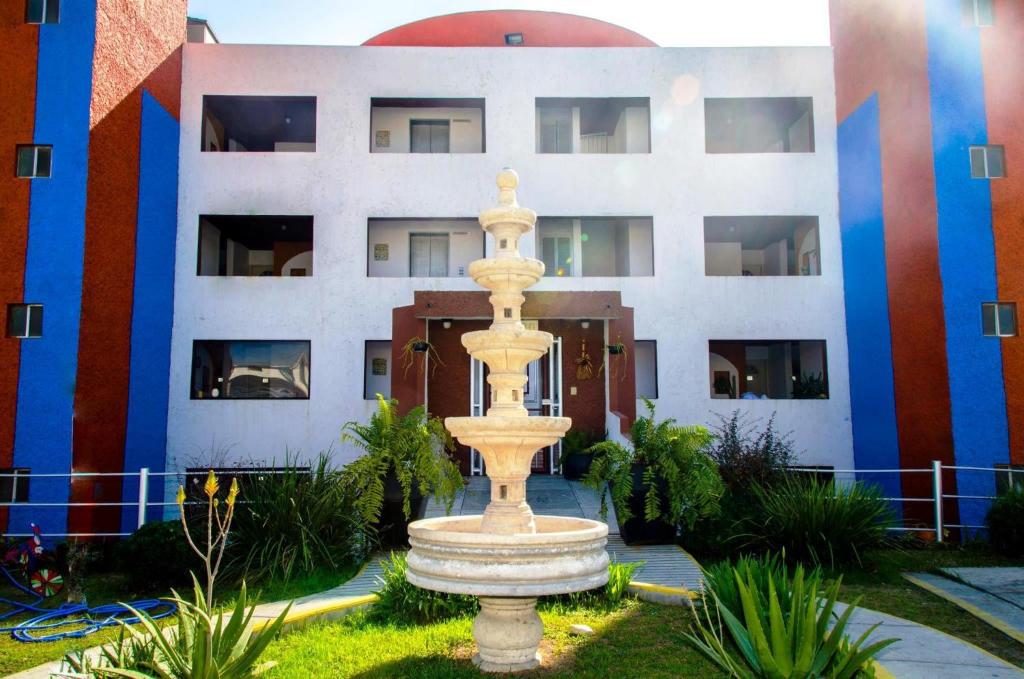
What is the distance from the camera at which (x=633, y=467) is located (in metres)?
10.7

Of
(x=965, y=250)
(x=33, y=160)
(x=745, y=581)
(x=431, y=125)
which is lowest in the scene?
(x=745, y=581)

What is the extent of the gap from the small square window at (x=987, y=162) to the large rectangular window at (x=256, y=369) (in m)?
12.7

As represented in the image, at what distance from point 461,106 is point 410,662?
13521 millimetres

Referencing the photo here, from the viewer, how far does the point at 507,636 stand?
6.00 metres

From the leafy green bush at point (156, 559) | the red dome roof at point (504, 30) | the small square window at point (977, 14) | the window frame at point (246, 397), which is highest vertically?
the red dome roof at point (504, 30)

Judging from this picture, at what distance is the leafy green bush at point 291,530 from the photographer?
9.21 metres

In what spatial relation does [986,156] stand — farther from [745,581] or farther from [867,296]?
[745,581]

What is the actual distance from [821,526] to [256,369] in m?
11.4

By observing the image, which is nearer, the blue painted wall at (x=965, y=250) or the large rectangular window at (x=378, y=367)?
the blue painted wall at (x=965, y=250)

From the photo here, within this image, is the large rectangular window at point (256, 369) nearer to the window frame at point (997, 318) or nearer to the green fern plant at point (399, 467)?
the green fern plant at point (399, 467)

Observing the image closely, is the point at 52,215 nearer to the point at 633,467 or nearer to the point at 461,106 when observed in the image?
the point at 461,106

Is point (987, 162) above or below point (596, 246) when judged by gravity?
above

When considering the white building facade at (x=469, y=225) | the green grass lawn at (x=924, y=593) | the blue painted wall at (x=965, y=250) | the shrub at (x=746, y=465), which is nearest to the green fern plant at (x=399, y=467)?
the shrub at (x=746, y=465)

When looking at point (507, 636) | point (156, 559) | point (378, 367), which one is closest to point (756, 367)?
point (378, 367)
